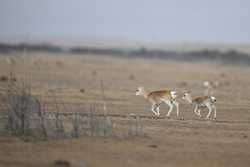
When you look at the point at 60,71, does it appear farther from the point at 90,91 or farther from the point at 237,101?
the point at 237,101

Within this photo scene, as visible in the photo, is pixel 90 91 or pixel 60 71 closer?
pixel 90 91

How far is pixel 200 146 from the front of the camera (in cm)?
1967

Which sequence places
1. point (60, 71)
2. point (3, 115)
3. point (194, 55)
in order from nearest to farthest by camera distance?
point (3, 115) → point (60, 71) → point (194, 55)

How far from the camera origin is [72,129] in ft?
67.3

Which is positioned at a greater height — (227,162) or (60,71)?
(60,71)

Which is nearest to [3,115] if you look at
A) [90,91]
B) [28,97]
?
[28,97]

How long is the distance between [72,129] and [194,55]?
7244 centimetres

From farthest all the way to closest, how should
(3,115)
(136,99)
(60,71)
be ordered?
(60,71) → (136,99) → (3,115)

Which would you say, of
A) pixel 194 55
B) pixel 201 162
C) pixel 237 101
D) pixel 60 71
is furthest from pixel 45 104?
pixel 194 55

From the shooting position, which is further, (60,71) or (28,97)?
(60,71)

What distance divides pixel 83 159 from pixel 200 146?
12.3 ft

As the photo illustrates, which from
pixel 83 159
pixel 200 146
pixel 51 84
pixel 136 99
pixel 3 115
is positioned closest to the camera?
pixel 83 159

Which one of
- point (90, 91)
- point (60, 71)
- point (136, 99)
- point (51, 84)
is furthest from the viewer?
point (60, 71)

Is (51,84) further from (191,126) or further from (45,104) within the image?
(191,126)
